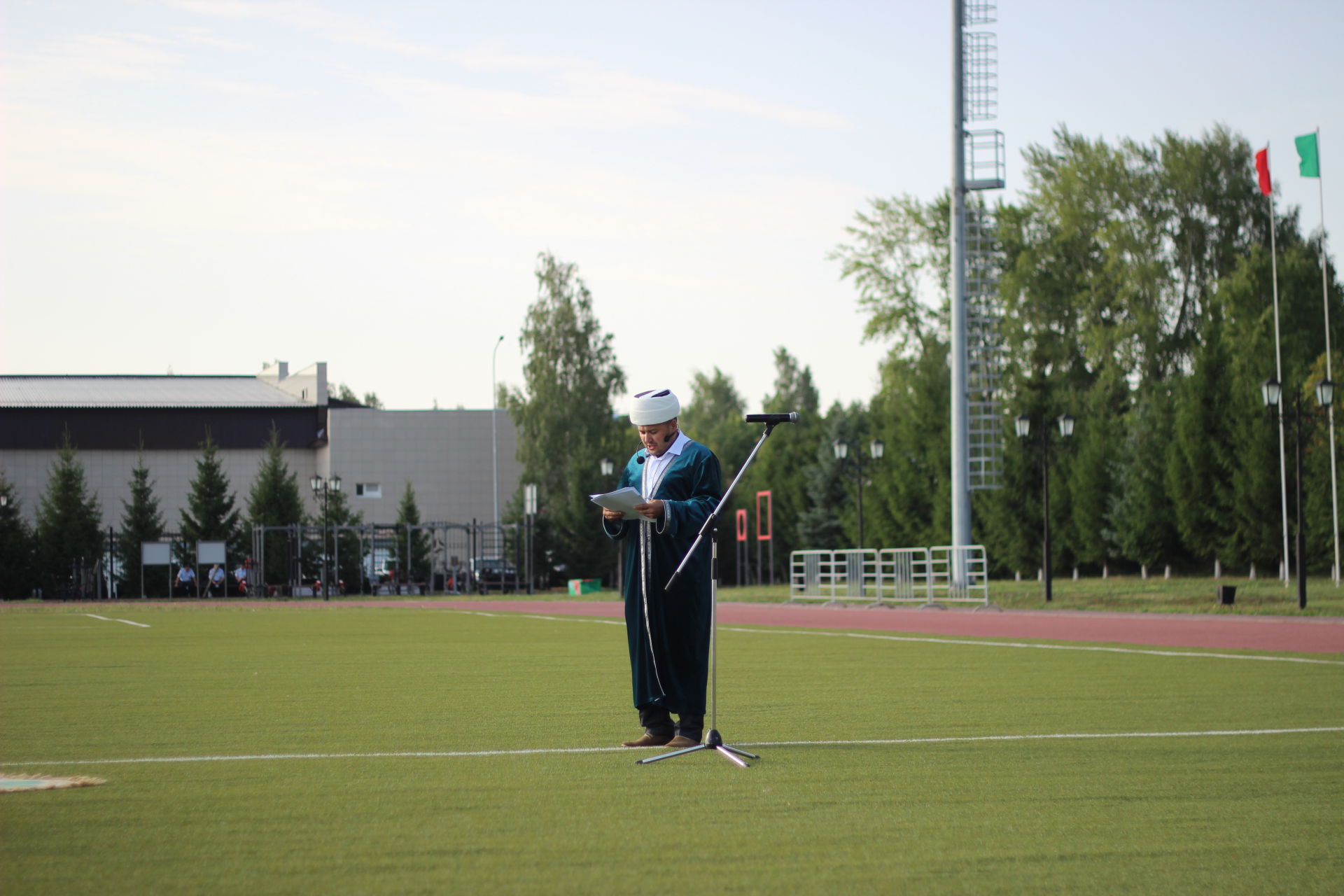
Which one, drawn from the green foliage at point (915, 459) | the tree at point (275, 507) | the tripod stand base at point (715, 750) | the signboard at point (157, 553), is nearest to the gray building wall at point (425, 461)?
the tree at point (275, 507)

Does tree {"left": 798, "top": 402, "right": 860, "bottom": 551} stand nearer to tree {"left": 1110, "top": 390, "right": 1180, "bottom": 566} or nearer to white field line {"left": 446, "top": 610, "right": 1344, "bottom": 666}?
tree {"left": 1110, "top": 390, "right": 1180, "bottom": 566}

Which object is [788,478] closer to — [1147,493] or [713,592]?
[1147,493]

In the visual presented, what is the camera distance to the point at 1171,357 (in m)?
50.2

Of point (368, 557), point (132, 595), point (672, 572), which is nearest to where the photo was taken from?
point (672, 572)

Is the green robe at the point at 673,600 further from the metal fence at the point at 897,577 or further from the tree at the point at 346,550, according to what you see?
the tree at the point at 346,550

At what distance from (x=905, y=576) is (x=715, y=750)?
81.7 feet

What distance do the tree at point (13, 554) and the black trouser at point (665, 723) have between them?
54.8m

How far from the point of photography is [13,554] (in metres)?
56.1

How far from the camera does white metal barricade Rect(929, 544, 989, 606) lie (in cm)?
2983

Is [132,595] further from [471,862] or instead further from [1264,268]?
[471,862]

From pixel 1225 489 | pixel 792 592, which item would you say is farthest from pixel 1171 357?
pixel 792 592

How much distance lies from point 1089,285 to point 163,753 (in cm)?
4973

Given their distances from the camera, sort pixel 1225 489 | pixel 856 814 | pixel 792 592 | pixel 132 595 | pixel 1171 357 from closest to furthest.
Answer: pixel 856 814
pixel 792 592
pixel 1225 489
pixel 1171 357
pixel 132 595

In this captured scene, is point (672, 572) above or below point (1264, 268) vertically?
below
